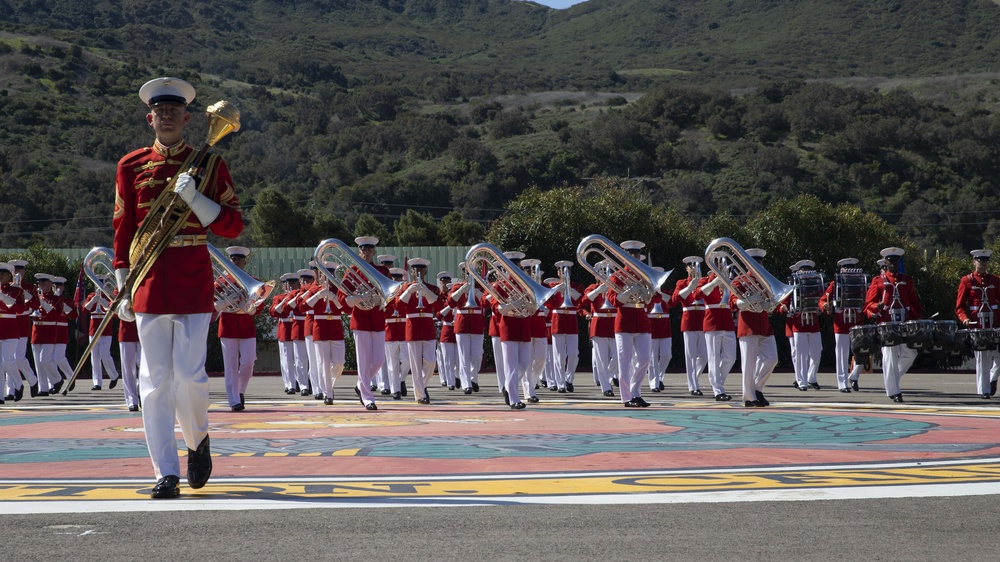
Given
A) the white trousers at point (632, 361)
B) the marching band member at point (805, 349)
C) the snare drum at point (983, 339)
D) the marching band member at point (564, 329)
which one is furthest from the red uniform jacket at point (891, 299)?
the marching band member at point (564, 329)

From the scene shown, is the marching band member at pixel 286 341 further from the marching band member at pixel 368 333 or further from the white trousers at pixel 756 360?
the white trousers at pixel 756 360

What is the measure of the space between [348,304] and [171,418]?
898 cm

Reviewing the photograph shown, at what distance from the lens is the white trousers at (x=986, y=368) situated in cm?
1684

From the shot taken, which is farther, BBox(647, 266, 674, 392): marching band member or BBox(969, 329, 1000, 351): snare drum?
BBox(647, 266, 674, 392): marching band member

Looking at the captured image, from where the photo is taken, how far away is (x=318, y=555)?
5.21 metres

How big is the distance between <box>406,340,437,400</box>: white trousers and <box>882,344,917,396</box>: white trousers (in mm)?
6258

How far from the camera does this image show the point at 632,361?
1588 centimetres

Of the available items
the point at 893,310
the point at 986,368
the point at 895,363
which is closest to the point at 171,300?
the point at 895,363

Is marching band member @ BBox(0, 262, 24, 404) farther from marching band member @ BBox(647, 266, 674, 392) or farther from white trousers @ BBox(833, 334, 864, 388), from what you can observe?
white trousers @ BBox(833, 334, 864, 388)

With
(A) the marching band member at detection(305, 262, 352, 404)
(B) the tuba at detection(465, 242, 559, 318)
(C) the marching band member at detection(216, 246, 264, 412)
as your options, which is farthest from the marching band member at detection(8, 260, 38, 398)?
(B) the tuba at detection(465, 242, 559, 318)

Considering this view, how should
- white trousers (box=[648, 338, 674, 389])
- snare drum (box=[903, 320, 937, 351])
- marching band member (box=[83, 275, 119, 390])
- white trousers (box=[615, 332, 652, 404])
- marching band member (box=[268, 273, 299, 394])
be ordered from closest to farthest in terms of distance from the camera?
white trousers (box=[615, 332, 652, 404])
snare drum (box=[903, 320, 937, 351])
white trousers (box=[648, 338, 674, 389])
marching band member (box=[83, 275, 119, 390])
marching band member (box=[268, 273, 299, 394])

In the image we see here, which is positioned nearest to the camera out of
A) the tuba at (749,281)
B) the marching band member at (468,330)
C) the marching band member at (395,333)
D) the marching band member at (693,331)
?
the tuba at (749,281)

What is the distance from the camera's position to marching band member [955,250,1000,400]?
1702cm

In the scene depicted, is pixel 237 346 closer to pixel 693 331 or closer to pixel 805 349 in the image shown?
pixel 693 331
